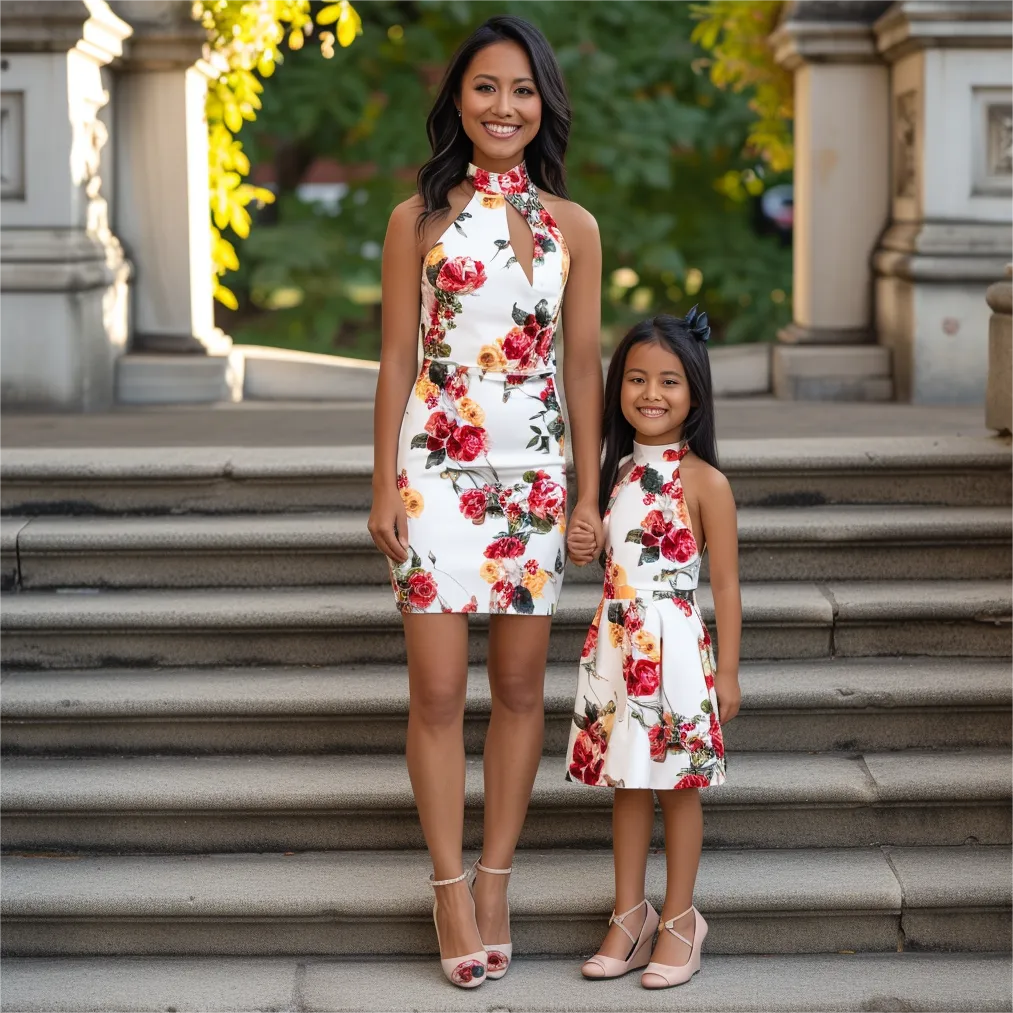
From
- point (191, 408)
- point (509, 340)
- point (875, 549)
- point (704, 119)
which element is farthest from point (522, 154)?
point (704, 119)

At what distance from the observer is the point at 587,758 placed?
3463 millimetres

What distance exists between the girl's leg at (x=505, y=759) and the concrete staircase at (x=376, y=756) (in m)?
0.18

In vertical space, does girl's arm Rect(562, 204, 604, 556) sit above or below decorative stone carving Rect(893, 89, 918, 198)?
below

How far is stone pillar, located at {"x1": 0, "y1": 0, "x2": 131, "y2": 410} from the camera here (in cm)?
621

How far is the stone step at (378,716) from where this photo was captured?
13.7 feet

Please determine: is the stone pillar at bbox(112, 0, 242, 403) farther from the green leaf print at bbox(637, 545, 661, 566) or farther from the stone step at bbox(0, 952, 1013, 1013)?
the green leaf print at bbox(637, 545, 661, 566)

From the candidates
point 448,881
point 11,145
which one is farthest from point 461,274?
point 11,145

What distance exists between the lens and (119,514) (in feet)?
16.0

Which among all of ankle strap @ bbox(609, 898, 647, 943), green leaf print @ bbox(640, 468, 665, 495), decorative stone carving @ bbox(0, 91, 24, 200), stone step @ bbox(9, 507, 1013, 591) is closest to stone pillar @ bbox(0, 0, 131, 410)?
decorative stone carving @ bbox(0, 91, 24, 200)

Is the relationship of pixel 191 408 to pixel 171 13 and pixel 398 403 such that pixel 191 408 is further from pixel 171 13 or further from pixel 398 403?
pixel 398 403

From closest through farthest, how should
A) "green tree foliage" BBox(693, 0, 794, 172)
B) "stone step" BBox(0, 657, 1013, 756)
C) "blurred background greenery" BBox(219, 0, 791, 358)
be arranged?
"stone step" BBox(0, 657, 1013, 756) → "green tree foliage" BBox(693, 0, 794, 172) → "blurred background greenery" BBox(219, 0, 791, 358)

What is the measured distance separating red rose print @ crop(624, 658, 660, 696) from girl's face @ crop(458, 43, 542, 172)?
3.71ft

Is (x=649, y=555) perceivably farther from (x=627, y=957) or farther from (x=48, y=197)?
(x=48, y=197)

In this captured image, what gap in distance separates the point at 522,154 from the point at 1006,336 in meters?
2.08
